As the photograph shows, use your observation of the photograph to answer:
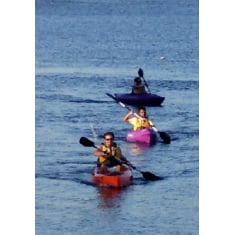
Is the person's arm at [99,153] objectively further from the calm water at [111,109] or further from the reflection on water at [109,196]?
the reflection on water at [109,196]

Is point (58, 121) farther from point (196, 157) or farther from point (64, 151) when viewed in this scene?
point (196, 157)

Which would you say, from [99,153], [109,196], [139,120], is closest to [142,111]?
[139,120]

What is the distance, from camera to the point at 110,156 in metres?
6.02

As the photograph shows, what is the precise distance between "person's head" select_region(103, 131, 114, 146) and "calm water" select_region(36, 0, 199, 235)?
3 cm

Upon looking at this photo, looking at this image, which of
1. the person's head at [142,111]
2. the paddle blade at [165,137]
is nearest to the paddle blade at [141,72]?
the person's head at [142,111]

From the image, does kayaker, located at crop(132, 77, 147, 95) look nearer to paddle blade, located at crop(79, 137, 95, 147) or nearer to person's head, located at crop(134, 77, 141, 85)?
person's head, located at crop(134, 77, 141, 85)

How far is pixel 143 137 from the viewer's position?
6031 mm

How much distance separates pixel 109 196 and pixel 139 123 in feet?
1.18

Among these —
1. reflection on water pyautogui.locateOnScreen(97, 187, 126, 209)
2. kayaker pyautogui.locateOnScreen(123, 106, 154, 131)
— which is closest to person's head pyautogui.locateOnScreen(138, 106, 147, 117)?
kayaker pyautogui.locateOnScreen(123, 106, 154, 131)

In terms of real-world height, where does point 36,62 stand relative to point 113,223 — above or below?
above
